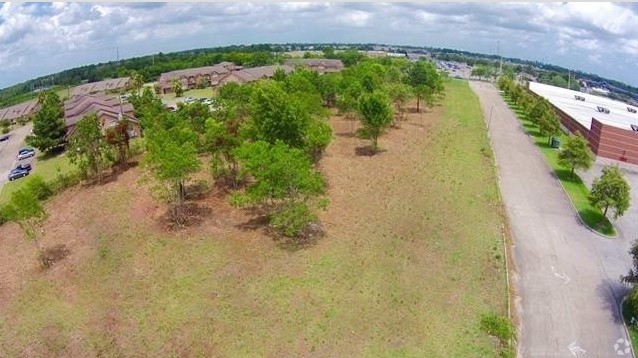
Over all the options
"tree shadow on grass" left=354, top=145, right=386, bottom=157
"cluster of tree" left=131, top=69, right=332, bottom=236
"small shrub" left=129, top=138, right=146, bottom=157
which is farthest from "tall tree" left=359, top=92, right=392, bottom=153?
"small shrub" left=129, top=138, right=146, bottom=157

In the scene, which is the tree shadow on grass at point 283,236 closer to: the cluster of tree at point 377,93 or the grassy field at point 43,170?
the cluster of tree at point 377,93

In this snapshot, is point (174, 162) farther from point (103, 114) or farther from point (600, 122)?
point (600, 122)

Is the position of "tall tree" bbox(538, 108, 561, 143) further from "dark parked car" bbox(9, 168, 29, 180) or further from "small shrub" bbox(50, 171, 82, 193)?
"dark parked car" bbox(9, 168, 29, 180)

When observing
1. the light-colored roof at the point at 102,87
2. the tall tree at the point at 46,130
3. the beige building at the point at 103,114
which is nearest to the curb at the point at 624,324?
the beige building at the point at 103,114

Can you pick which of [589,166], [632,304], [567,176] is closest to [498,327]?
[632,304]

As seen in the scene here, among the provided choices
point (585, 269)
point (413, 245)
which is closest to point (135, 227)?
point (413, 245)

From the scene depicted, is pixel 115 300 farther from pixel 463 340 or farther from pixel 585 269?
pixel 585 269
